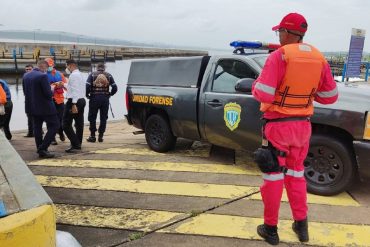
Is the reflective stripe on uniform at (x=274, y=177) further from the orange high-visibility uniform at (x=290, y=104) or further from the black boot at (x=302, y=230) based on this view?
the black boot at (x=302, y=230)

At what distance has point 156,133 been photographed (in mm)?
6820

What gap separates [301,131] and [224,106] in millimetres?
2157

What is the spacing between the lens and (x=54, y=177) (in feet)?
18.3

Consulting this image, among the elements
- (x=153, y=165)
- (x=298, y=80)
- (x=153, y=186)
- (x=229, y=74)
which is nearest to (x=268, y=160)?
(x=298, y=80)

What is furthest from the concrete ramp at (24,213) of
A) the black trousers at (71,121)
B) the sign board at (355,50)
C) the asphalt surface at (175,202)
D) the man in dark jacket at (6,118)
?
the sign board at (355,50)

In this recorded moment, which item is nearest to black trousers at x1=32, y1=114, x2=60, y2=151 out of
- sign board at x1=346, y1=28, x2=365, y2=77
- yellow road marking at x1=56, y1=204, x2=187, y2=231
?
yellow road marking at x1=56, y1=204, x2=187, y2=231

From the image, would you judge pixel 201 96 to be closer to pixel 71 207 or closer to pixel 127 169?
pixel 127 169

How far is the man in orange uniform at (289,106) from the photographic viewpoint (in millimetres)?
3320

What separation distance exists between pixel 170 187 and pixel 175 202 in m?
0.53

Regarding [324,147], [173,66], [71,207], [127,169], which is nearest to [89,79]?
[173,66]

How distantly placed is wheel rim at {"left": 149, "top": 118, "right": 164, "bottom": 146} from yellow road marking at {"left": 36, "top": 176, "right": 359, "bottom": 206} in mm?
1515

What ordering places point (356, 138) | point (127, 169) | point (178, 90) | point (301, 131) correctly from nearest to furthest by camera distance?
point (301, 131)
point (356, 138)
point (127, 169)
point (178, 90)

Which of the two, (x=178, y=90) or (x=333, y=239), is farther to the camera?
(x=178, y=90)

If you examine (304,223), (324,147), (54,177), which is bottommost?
(54,177)
